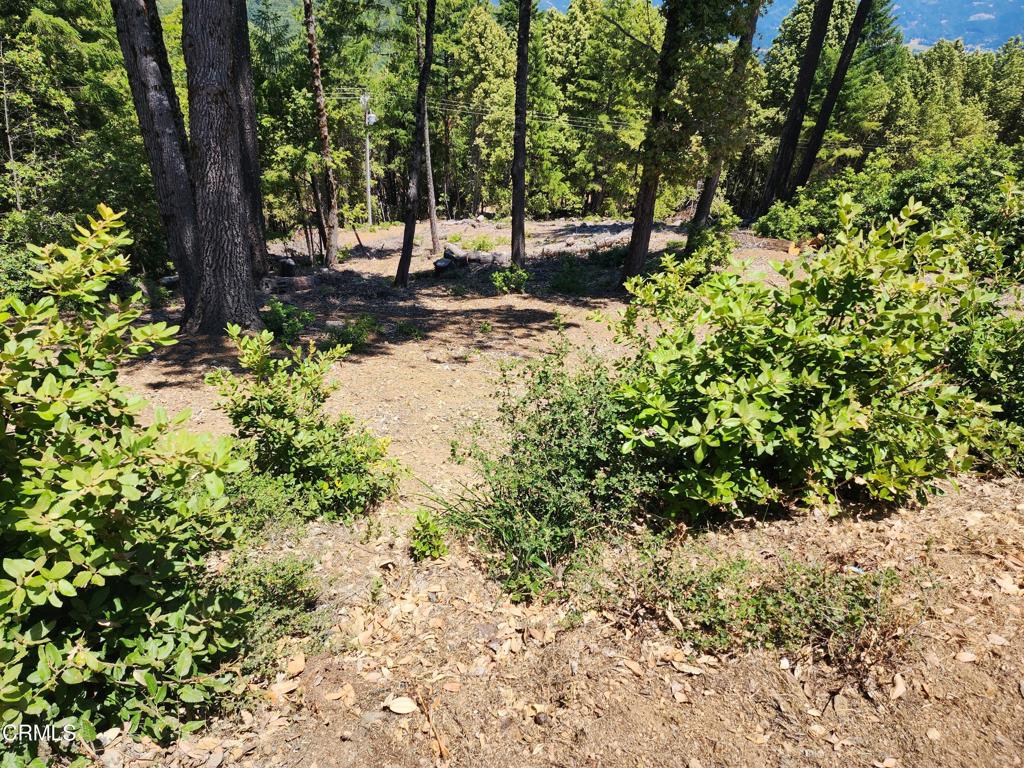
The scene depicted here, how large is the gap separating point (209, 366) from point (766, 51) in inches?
1462

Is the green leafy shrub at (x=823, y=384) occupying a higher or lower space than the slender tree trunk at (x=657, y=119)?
lower

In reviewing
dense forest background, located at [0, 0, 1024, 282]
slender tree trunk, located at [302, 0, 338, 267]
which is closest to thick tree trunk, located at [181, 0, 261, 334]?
dense forest background, located at [0, 0, 1024, 282]

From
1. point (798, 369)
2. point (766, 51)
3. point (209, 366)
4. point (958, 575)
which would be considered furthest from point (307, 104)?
point (766, 51)

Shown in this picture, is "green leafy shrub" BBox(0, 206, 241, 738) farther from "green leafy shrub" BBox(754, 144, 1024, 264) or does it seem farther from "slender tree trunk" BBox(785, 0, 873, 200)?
"slender tree trunk" BBox(785, 0, 873, 200)

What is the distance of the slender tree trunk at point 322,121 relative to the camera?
15.1 meters

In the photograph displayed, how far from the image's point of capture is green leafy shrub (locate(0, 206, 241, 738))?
1824mm

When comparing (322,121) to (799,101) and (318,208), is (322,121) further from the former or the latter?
(799,101)

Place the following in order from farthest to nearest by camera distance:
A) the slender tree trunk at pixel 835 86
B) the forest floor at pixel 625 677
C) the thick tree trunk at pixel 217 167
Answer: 1. the slender tree trunk at pixel 835 86
2. the thick tree trunk at pixel 217 167
3. the forest floor at pixel 625 677

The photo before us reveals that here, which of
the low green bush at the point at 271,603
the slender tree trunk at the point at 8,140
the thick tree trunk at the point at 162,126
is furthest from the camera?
the slender tree trunk at the point at 8,140

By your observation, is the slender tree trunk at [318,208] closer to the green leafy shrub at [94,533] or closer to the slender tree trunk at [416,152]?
the slender tree trunk at [416,152]

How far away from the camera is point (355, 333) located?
8508 millimetres

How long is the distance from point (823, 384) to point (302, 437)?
3442 mm

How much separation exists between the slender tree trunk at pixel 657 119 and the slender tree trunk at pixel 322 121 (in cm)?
946

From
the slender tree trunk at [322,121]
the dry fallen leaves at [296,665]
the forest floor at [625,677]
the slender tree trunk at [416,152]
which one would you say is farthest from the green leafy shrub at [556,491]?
the slender tree trunk at [322,121]
